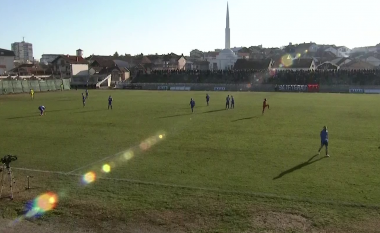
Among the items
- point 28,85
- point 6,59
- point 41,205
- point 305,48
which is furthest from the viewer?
point 305,48

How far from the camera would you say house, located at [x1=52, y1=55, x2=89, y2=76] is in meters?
98.0

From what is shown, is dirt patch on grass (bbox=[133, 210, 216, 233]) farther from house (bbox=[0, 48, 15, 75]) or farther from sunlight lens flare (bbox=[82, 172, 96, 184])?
house (bbox=[0, 48, 15, 75])

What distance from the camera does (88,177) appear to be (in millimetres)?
14180

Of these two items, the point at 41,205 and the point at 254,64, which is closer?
the point at 41,205

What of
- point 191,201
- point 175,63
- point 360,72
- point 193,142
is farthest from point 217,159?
point 175,63

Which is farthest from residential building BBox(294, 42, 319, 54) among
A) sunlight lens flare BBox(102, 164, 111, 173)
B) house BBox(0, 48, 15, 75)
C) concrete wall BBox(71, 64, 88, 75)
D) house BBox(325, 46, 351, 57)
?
sunlight lens flare BBox(102, 164, 111, 173)

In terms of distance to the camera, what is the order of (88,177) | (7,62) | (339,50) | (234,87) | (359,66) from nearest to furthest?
(88,177), (234,87), (359,66), (7,62), (339,50)

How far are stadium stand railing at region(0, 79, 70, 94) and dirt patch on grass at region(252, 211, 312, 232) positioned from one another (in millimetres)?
63388

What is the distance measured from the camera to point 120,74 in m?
95.1

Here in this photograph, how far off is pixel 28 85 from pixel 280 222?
225 feet

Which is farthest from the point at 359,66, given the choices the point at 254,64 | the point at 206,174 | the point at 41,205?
the point at 41,205

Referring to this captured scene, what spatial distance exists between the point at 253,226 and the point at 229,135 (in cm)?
1262

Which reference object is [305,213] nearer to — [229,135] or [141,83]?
[229,135]

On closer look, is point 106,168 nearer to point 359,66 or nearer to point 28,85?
point 28,85
